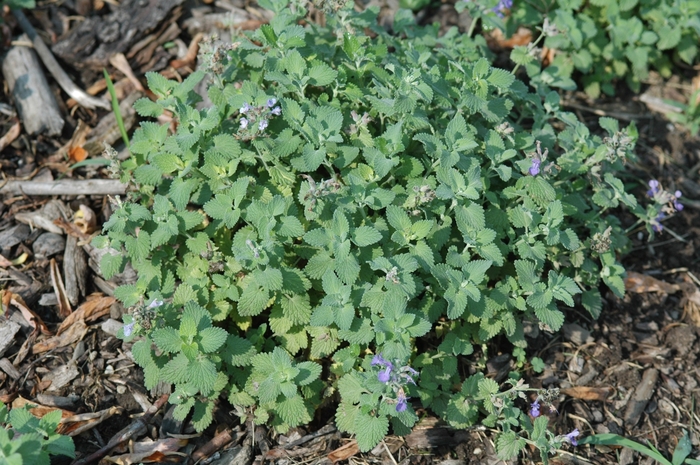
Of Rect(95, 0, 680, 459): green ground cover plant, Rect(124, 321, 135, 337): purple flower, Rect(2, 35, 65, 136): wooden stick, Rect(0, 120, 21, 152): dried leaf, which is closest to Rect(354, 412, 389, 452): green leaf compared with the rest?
Rect(95, 0, 680, 459): green ground cover plant

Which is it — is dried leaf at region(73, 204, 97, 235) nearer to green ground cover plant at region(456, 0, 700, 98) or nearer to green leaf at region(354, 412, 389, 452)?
green leaf at region(354, 412, 389, 452)

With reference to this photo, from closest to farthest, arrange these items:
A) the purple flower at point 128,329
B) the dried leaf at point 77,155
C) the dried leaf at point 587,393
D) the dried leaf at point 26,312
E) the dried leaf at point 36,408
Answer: the purple flower at point 128,329 → the dried leaf at point 36,408 → the dried leaf at point 26,312 → the dried leaf at point 587,393 → the dried leaf at point 77,155

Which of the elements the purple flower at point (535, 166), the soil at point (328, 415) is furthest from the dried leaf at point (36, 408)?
the purple flower at point (535, 166)

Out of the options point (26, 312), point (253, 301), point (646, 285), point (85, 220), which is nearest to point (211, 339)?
point (253, 301)

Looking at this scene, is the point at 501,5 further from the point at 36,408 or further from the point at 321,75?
the point at 36,408

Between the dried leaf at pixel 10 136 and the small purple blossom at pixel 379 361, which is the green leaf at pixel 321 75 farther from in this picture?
the dried leaf at pixel 10 136

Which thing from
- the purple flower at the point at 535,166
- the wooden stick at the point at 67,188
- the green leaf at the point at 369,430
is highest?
the purple flower at the point at 535,166
